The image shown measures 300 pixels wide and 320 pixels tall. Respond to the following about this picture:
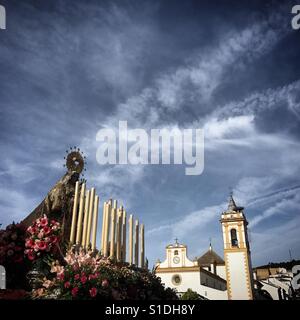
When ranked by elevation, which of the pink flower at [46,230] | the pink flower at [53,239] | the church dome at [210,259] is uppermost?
the church dome at [210,259]

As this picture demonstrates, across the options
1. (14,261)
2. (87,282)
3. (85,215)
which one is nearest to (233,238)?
(85,215)

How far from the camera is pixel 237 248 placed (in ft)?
139

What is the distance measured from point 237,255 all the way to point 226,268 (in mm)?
2350

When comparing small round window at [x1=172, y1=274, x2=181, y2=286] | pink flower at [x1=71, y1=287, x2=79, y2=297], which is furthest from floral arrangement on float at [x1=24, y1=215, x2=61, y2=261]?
small round window at [x1=172, y1=274, x2=181, y2=286]

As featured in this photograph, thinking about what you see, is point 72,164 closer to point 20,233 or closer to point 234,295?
point 20,233

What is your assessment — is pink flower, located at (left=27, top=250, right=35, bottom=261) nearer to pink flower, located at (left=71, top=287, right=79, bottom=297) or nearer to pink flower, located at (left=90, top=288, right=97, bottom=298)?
pink flower, located at (left=71, top=287, right=79, bottom=297)

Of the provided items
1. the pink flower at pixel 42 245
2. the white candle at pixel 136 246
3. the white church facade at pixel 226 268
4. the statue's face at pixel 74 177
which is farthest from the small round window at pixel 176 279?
the pink flower at pixel 42 245

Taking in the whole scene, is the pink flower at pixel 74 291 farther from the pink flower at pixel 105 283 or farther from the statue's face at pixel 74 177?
the statue's face at pixel 74 177

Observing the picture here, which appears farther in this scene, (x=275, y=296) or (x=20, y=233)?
(x=275, y=296)

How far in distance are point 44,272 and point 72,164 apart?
143 inches

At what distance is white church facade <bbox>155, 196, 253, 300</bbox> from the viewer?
1569 inches

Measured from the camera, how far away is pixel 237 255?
41906 millimetres

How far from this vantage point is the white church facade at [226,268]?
3984 centimetres
